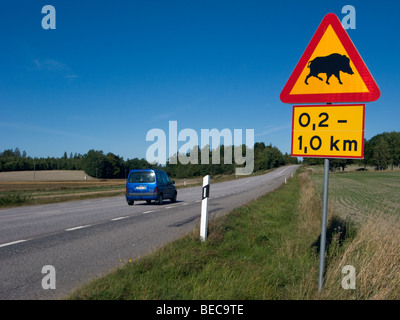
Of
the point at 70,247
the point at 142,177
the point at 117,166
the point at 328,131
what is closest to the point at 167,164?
the point at 117,166

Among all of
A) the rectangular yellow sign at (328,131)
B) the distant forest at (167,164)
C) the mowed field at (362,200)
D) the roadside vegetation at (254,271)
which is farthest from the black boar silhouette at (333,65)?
the distant forest at (167,164)

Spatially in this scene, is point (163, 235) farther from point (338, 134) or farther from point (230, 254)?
point (338, 134)

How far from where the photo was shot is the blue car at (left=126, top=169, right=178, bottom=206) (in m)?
17.5

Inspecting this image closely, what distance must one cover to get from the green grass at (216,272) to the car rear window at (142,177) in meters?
11.3

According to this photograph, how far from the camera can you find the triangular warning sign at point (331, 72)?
12.4 feet

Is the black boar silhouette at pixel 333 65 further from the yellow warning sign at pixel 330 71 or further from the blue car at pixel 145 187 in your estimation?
the blue car at pixel 145 187

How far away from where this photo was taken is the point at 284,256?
5.26 meters

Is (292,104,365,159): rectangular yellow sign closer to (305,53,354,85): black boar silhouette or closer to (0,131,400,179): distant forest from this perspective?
(305,53,354,85): black boar silhouette

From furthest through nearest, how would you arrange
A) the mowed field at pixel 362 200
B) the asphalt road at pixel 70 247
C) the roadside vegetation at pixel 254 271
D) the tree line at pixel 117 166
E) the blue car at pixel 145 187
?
the tree line at pixel 117 166
the blue car at pixel 145 187
the mowed field at pixel 362 200
the asphalt road at pixel 70 247
the roadside vegetation at pixel 254 271

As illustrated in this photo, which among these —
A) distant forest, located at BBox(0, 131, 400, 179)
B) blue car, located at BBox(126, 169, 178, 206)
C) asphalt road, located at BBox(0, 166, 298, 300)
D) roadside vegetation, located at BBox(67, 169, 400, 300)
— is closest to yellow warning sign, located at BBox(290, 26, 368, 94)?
roadside vegetation, located at BBox(67, 169, 400, 300)

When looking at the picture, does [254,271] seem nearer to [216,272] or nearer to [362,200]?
[216,272]

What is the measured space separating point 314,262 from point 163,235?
4471 millimetres

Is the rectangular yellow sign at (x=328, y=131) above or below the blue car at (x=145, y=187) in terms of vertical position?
above
